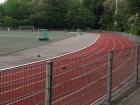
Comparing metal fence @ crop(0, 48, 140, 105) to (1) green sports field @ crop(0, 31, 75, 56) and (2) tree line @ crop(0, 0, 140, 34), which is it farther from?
(2) tree line @ crop(0, 0, 140, 34)

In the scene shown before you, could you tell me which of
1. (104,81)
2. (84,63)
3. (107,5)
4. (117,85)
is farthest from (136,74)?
(107,5)

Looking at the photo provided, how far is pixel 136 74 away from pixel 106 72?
346 centimetres

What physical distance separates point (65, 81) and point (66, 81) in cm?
9

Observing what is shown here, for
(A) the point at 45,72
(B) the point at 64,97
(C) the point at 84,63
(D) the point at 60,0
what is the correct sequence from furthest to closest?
(D) the point at 60,0 < (C) the point at 84,63 < (B) the point at 64,97 < (A) the point at 45,72

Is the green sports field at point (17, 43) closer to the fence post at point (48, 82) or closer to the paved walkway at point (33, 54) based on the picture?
the paved walkway at point (33, 54)

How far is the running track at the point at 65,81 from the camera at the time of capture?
614 centimetres

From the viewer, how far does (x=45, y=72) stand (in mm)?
6902

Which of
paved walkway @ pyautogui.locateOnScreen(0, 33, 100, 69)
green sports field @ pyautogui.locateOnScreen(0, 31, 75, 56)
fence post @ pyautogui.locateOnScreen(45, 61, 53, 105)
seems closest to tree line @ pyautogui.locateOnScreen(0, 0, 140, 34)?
green sports field @ pyautogui.locateOnScreen(0, 31, 75, 56)

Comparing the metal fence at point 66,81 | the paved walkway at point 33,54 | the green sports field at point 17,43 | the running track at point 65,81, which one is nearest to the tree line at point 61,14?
the green sports field at point 17,43

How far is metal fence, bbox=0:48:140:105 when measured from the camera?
6.18m

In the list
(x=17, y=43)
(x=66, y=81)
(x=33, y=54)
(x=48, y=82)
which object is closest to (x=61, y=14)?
(x=17, y=43)

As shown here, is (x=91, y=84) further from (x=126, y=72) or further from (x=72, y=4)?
(x=72, y=4)

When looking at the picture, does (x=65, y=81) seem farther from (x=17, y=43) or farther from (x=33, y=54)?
(x=17, y=43)

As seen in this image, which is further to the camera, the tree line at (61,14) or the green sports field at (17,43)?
the tree line at (61,14)
